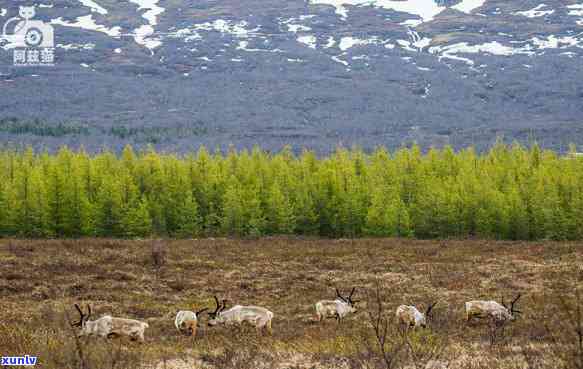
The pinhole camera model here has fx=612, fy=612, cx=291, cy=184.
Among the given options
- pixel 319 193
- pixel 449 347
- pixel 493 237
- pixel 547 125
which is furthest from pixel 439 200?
pixel 547 125

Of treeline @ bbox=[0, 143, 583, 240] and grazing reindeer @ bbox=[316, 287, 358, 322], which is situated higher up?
grazing reindeer @ bbox=[316, 287, 358, 322]

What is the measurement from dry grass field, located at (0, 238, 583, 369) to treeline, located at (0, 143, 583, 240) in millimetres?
9252

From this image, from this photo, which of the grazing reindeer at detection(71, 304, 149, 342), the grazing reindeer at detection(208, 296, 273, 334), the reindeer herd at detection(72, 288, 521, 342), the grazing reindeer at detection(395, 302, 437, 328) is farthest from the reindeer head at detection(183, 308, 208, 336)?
→ the grazing reindeer at detection(395, 302, 437, 328)

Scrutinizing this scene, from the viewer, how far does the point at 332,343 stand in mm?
13188

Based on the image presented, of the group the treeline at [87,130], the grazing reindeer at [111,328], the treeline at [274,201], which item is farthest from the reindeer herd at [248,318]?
the treeline at [87,130]

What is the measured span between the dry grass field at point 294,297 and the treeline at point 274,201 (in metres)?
9.25

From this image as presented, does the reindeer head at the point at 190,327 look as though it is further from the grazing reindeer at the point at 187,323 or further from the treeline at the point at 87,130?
the treeline at the point at 87,130

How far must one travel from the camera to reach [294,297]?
24.3 metres

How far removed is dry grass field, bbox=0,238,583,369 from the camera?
10852mm

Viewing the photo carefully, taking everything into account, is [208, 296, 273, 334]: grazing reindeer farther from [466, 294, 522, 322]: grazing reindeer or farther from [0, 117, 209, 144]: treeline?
[0, 117, 209, 144]: treeline

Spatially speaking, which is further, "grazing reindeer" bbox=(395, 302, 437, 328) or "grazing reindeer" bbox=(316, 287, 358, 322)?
"grazing reindeer" bbox=(316, 287, 358, 322)

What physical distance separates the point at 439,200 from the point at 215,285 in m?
32.5

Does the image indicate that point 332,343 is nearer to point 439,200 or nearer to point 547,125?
point 439,200

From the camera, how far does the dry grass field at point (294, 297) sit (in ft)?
35.6
